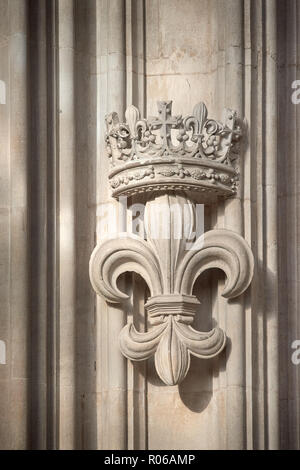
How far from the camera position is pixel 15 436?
7133 mm

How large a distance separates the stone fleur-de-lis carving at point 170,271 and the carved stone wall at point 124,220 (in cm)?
9

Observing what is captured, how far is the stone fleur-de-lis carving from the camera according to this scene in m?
7.17

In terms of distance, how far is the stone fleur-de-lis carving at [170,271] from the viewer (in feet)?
23.5

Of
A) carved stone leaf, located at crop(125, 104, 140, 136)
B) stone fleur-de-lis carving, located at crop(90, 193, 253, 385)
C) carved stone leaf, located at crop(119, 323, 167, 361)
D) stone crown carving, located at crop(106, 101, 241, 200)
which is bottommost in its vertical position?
carved stone leaf, located at crop(119, 323, 167, 361)

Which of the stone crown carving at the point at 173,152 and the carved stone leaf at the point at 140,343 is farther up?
the stone crown carving at the point at 173,152

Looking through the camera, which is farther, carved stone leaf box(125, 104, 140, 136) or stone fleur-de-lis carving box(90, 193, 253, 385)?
carved stone leaf box(125, 104, 140, 136)

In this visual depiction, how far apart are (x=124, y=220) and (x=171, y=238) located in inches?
11.9

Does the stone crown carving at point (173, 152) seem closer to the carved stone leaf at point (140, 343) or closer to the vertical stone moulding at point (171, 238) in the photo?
the vertical stone moulding at point (171, 238)

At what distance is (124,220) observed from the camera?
7.41 m

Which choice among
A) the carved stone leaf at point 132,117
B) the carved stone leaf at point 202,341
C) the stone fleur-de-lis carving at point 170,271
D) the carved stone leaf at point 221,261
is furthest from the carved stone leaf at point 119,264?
the carved stone leaf at point 132,117

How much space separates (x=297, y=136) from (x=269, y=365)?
3.98 ft

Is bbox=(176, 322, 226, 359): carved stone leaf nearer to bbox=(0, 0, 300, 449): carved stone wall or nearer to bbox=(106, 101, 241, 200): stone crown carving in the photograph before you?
bbox=(0, 0, 300, 449): carved stone wall

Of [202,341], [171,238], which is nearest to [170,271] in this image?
[171,238]

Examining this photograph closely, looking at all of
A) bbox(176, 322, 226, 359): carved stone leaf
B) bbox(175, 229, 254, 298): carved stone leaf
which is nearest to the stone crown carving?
bbox(175, 229, 254, 298): carved stone leaf
